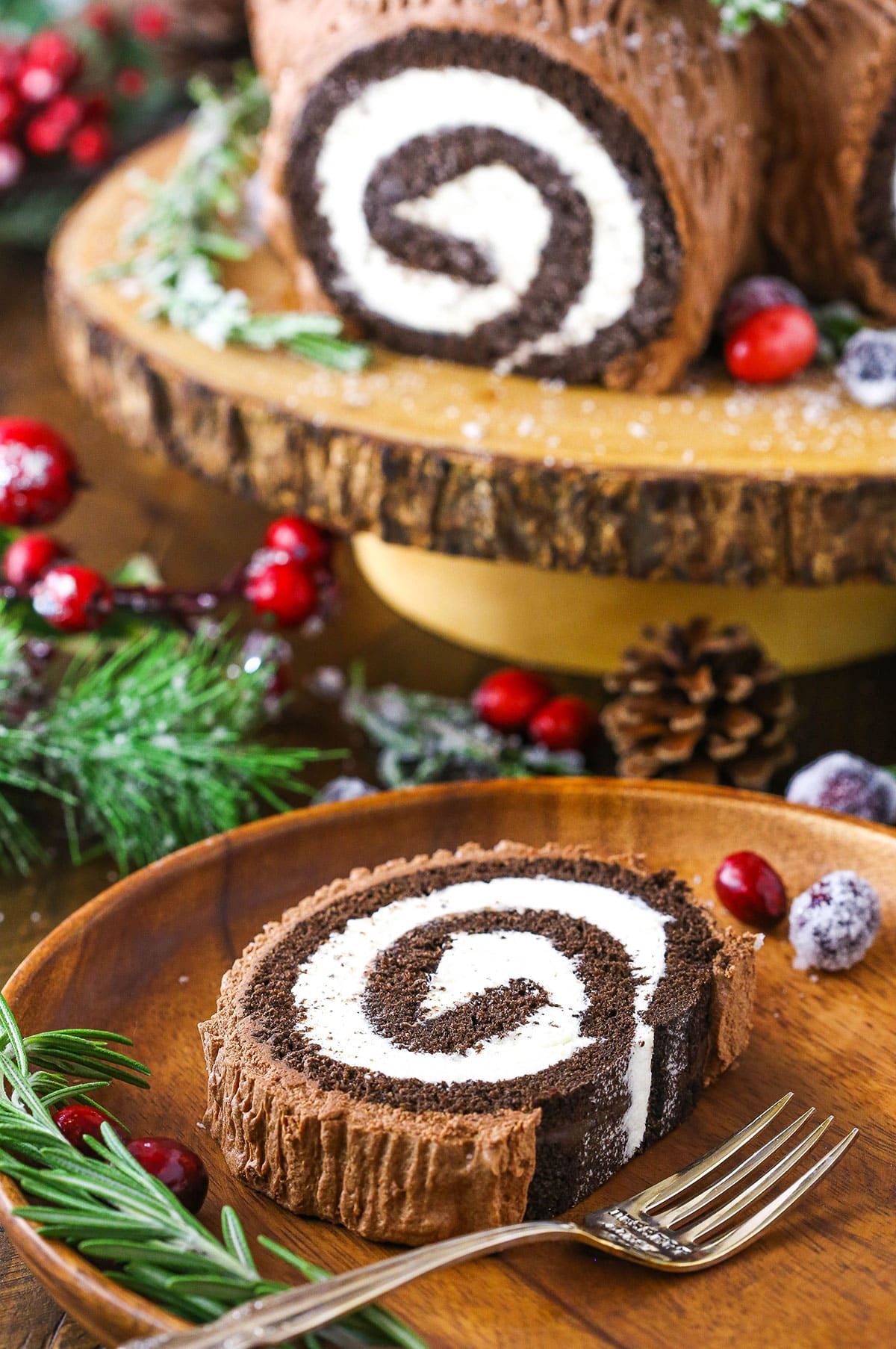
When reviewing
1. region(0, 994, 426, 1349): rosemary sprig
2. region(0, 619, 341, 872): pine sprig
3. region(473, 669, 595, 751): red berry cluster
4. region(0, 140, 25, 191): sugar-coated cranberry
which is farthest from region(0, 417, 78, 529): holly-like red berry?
region(0, 140, 25, 191): sugar-coated cranberry

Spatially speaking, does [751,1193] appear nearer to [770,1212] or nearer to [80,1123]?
[770,1212]

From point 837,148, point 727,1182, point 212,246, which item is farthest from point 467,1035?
point 212,246

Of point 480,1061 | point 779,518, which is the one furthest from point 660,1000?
point 779,518

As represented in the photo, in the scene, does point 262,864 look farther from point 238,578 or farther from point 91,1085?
point 238,578

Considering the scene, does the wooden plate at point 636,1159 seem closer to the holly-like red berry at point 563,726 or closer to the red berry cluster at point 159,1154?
the red berry cluster at point 159,1154

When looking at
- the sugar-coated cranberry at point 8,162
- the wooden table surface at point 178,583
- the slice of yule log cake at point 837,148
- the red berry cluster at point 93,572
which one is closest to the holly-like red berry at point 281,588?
the red berry cluster at point 93,572

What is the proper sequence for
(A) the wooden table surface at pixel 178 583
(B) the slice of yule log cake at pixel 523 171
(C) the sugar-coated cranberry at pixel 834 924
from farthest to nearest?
(B) the slice of yule log cake at pixel 523 171, (A) the wooden table surface at pixel 178 583, (C) the sugar-coated cranberry at pixel 834 924
